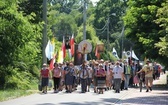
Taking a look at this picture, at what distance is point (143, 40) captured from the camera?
33.2m

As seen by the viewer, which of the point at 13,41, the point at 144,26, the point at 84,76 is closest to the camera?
the point at 84,76

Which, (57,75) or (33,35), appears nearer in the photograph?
(57,75)

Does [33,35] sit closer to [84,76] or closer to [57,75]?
[57,75]

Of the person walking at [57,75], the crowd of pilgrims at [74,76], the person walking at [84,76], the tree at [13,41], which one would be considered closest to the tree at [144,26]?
the crowd of pilgrims at [74,76]

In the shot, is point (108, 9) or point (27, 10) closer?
point (27, 10)

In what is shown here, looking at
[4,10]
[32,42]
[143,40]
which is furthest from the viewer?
[143,40]

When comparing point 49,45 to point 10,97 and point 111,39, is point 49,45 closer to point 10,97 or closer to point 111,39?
point 10,97

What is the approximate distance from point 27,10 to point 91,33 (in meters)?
30.1

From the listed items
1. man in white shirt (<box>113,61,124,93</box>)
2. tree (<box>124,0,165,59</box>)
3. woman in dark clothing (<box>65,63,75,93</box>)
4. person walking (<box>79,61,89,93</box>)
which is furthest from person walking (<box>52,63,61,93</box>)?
tree (<box>124,0,165,59</box>)

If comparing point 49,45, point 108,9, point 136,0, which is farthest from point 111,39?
point 49,45

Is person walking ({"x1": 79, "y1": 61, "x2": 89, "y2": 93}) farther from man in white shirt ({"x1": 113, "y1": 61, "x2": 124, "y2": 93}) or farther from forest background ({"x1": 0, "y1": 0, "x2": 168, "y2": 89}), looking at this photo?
forest background ({"x1": 0, "y1": 0, "x2": 168, "y2": 89})

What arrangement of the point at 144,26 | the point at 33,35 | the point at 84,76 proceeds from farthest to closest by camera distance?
1. the point at 144,26
2. the point at 33,35
3. the point at 84,76

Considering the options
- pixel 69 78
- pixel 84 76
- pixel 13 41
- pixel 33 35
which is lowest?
pixel 69 78

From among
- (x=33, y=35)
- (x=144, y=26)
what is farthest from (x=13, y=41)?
(x=144, y=26)
